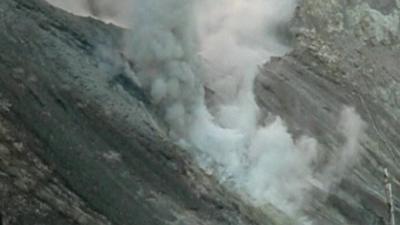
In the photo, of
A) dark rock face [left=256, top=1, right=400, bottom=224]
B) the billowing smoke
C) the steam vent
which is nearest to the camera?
the steam vent

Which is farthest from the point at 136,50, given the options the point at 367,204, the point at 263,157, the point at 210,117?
the point at 367,204

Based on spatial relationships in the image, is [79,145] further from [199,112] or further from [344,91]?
[344,91]

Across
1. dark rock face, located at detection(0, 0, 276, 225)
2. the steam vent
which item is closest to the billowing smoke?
the steam vent

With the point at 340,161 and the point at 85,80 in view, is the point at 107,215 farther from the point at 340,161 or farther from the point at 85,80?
the point at 340,161

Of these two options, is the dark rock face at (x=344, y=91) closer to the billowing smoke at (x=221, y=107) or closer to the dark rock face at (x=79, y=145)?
the billowing smoke at (x=221, y=107)

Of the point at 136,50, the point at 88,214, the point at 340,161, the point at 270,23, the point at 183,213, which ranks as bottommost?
the point at 88,214

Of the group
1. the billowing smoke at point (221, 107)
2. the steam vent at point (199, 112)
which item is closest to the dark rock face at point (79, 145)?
the steam vent at point (199, 112)

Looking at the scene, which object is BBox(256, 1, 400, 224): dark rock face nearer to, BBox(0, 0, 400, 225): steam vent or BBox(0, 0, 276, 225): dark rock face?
BBox(0, 0, 400, 225): steam vent

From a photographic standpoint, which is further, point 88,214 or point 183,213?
point 183,213
